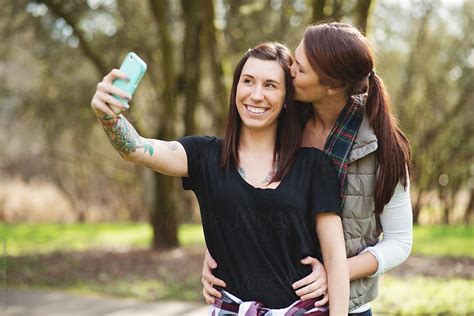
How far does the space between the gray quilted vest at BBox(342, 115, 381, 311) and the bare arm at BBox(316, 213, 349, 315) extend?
4.7 inches

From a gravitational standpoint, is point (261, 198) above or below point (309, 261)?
above

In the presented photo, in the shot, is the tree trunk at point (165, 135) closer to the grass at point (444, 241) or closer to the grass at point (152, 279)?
the grass at point (152, 279)

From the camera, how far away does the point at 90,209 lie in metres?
15.3

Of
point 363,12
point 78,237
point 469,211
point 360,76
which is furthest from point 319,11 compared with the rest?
point 469,211

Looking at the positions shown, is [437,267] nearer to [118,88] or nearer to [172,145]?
[172,145]

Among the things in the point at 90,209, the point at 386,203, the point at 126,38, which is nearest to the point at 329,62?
the point at 386,203

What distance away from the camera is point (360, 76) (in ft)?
8.09

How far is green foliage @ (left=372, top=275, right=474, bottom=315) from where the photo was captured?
5.91m

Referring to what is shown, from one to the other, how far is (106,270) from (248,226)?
637 cm

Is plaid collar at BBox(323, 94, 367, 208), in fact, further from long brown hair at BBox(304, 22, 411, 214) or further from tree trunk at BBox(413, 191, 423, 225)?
tree trunk at BBox(413, 191, 423, 225)

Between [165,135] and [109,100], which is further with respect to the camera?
[165,135]

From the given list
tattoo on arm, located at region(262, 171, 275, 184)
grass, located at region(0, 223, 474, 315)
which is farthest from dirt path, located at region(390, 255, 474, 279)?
tattoo on arm, located at region(262, 171, 275, 184)

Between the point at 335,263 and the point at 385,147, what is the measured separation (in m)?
0.48

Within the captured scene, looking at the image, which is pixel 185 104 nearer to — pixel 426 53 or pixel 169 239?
pixel 169 239
